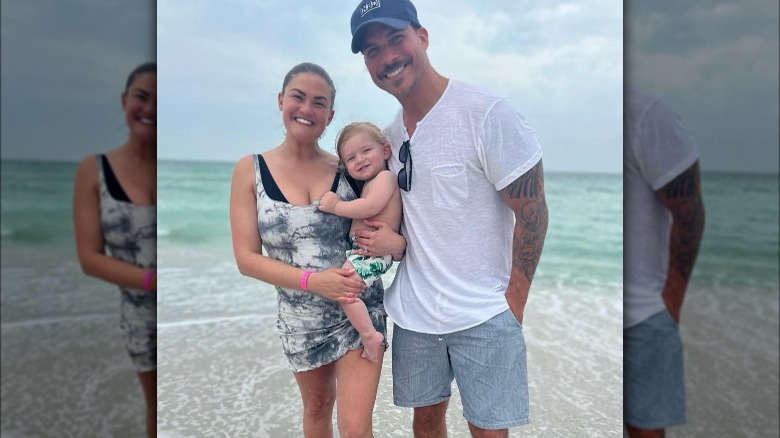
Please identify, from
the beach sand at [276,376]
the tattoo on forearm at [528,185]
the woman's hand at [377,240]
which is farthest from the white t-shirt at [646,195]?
the beach sand at [276,376]

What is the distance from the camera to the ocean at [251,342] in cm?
91

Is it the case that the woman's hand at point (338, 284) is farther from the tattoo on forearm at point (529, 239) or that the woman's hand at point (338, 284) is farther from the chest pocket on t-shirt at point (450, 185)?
the tattoo on forearm at point (529, 239)

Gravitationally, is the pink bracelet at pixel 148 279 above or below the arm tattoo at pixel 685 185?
below

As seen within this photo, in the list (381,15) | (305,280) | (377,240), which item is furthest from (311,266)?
(381,15)

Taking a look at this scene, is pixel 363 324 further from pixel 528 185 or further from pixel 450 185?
pixel 528 185

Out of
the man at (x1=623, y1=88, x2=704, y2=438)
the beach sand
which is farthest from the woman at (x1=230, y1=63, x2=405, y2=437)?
the beach sand

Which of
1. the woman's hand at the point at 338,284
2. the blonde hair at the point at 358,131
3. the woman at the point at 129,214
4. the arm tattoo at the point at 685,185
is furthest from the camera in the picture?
the blonde hair at the point at 358,131

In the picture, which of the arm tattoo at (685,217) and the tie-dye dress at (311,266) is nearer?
the arm tattoo at (685,217)

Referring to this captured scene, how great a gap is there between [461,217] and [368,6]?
2.84ft

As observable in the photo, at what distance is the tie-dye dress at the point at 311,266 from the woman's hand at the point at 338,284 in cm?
10

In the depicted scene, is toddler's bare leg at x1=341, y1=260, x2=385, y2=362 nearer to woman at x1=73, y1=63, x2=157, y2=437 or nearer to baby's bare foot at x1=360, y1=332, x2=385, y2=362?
baby's bare foot at x1=360, y1=332, x2=385, y2=362

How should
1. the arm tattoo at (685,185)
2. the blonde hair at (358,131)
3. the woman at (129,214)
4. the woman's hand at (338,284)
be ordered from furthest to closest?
the blonde hair at (358,131) → the woman's hand at (338,284) → the arm tattoo at (685,185) → the woman at (129,214)

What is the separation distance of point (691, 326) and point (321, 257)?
1.36 meters

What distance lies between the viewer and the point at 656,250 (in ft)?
3.72
